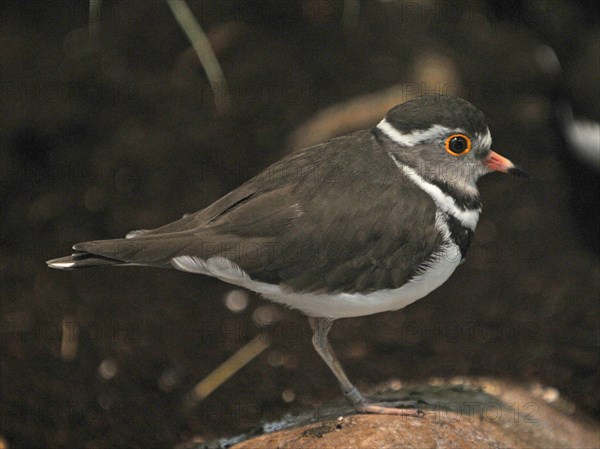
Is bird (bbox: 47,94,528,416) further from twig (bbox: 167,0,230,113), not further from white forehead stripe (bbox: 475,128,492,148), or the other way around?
twig (bbox: 167,0,230,113)

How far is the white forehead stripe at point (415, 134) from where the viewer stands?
157 inches

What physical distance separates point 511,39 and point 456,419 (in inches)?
177

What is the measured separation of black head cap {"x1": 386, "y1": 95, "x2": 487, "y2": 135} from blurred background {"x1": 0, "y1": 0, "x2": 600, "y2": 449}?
6.97ft

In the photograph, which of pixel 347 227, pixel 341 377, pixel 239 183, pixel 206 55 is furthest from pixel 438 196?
pixel 206 55

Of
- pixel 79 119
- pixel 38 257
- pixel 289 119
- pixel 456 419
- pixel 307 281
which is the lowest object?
pixel 456 419

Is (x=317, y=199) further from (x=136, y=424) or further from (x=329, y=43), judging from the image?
(x=329, y=43)

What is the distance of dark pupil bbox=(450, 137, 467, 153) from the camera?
404 centimetres

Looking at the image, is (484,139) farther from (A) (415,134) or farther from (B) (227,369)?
(B) (227,369)

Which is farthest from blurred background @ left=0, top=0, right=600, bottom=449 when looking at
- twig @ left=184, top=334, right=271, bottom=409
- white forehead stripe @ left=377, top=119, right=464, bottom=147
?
white forehead stripe @ left=377, top=119, right=464, bottom=147

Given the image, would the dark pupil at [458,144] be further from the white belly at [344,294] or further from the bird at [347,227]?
the white belly at [344,294]

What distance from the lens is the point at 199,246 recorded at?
12.7ft

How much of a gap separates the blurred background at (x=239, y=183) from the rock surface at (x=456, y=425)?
13.6 inches

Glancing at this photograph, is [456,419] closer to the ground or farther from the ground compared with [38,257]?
closer to the ground

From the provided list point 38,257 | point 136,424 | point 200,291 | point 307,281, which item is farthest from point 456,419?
point 38,257
